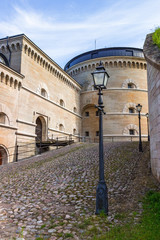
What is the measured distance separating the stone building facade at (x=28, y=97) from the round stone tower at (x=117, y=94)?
4.70 meters

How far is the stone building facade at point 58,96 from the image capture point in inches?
688

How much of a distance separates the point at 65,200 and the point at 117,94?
25.1 meters

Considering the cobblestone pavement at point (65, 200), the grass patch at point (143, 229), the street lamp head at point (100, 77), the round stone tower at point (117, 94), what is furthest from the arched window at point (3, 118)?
the round stone tower at point (117, 94)

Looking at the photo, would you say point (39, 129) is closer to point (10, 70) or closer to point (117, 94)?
point (10, 70)

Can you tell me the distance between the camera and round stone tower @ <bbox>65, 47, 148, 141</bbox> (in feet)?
94.4

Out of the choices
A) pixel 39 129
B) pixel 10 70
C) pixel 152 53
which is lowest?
pixel 39 129

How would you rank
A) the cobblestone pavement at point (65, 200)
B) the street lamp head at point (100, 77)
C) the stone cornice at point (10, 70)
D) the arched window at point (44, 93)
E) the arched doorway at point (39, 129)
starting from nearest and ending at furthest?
1. the cobblestone pavement at point (65, 200)
2. the street lamp head at point (100, 77)
3. the stone cornice at point (10, 70)
4. the arched doorway at point (39, 129)
5. the arched window at point (44, 93)

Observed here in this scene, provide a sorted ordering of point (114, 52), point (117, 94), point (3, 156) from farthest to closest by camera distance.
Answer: point (114, 52)
point (117, 94)
point (3, 156)

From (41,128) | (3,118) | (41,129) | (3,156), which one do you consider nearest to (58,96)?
(41,128)

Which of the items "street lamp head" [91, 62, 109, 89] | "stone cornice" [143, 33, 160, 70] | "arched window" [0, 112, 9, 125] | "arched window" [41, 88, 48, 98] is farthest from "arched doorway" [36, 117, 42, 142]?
"street lamp head" [91, 62, 109, 89]

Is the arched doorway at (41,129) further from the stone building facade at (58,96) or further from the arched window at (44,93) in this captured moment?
the arched window at (44,93)

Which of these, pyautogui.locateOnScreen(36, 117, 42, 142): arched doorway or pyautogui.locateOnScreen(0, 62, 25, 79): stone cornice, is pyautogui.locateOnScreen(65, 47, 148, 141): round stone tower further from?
pyautogui.locateOnScreen(0, 62, 25, 79): stone cornice

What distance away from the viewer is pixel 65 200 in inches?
229

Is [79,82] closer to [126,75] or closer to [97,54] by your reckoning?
[97,54]
